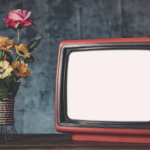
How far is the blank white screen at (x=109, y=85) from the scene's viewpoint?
680 mm

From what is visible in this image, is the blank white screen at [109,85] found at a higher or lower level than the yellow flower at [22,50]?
lower

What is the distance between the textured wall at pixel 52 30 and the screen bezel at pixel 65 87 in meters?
0.49

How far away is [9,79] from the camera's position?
76cm

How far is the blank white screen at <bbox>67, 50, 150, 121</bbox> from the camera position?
2.23 feet

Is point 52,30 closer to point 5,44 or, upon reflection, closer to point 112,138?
point 5,44

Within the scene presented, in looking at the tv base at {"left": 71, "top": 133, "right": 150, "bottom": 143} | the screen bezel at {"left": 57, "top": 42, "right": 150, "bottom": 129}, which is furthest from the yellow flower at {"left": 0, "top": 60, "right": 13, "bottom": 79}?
the tv base at {"left": 71, "top": 133, "right": 150, "bottom": 143}

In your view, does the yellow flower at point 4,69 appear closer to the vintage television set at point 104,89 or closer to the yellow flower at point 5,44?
the yellow flower at point 5,44

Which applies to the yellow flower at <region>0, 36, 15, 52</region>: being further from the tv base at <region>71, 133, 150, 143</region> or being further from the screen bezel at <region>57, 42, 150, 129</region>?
the tv base at <region>71, 133, 150, 143</region>

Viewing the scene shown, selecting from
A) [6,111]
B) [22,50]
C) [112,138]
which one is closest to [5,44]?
[22,50]

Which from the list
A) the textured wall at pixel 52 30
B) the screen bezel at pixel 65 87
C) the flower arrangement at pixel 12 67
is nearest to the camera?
the screen bezel at pixel 65 87

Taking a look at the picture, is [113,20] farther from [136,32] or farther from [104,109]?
[104,109]

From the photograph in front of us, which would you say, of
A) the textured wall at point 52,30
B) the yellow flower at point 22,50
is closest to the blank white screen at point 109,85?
the yellow flower at point 22,50

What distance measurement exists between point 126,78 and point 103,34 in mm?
601

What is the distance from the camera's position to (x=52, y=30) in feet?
4.07
